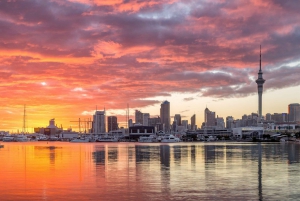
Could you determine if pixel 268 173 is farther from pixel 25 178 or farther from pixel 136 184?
pixel 25 178

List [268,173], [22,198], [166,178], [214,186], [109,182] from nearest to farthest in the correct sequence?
[22,198]
[214,186]
[109,182]
[166,178]
[268,173]

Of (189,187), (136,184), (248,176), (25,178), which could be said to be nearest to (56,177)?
(25,178)

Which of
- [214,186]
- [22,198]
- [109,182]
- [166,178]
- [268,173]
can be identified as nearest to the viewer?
[22,198]

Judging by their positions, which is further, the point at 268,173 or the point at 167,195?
the point at 268,173

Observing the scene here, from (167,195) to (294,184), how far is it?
1121 cm

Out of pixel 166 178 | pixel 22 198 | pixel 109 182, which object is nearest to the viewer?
pixel 22 198

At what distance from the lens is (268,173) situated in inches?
1526

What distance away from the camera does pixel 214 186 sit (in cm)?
3028

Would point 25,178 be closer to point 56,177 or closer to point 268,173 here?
point 56,177

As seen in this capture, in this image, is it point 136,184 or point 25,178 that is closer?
point 136,184

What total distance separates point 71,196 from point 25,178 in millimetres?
11652

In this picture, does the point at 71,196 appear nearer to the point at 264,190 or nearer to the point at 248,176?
the point at 264,190

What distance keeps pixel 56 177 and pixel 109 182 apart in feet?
22.6

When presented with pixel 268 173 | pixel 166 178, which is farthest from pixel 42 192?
pixel 268 173
